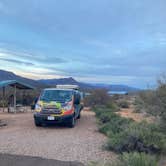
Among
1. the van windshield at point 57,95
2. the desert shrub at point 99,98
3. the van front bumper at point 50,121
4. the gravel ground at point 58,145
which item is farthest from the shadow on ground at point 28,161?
the desert shrub at point 99,98

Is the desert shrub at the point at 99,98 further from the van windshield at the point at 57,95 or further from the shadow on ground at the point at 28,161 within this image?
the shadow on ground at the point at 28,161

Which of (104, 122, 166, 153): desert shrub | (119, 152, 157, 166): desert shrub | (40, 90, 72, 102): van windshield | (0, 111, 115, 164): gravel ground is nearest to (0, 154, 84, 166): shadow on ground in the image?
(0, 111, 115, 164): gravel ground

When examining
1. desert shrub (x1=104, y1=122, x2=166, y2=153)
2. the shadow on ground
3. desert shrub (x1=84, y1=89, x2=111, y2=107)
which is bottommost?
the shadow on ground

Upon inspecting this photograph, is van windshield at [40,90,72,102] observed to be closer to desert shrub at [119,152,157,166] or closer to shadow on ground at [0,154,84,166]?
shadow on ground at [0,154,84,166]

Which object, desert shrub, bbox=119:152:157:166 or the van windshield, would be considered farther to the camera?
the van windshield

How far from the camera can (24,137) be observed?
11328 millimetres

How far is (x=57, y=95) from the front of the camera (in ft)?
50.4

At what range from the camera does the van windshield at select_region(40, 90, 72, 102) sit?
49.3 ft

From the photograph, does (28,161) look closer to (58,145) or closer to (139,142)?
(58,145)

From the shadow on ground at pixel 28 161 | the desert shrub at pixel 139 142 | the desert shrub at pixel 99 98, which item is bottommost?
the shadow on ground at pixel 28 161

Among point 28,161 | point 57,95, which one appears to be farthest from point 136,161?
point 57,95

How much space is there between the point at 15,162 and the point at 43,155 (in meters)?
1.03

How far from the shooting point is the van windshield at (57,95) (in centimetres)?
1502

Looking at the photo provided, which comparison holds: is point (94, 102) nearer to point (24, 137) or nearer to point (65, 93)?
point (65, 93)
